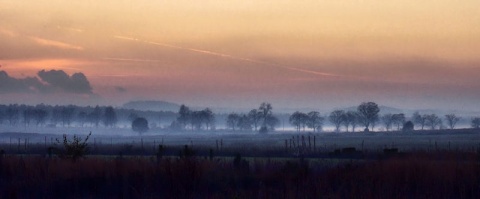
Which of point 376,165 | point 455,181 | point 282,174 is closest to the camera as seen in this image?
point 455,181

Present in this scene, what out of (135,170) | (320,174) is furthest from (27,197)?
(320,174)

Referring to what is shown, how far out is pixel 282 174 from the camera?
25703 mm

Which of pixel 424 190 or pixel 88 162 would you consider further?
pixel 88 162

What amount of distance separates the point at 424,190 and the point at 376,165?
5.59m

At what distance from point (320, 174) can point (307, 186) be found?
138 inches

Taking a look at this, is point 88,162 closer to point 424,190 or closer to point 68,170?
point 68,170

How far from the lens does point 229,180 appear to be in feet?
84.2

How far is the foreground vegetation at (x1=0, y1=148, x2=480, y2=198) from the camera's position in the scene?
2180cm

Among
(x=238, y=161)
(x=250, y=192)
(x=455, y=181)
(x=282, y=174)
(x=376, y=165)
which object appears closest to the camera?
(x=250, y=192)

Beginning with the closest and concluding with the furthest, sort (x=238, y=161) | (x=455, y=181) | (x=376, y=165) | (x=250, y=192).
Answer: (x=250, y=192), (x=455, y=181), (x=376, y=165), (x=238, y=161)

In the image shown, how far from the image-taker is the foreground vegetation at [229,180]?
71.5ft

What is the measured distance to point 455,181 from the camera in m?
23.8

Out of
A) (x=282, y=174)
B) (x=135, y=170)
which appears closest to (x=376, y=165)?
(x=282, y=174)

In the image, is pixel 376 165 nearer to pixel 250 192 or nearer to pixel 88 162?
pixel 250 192
